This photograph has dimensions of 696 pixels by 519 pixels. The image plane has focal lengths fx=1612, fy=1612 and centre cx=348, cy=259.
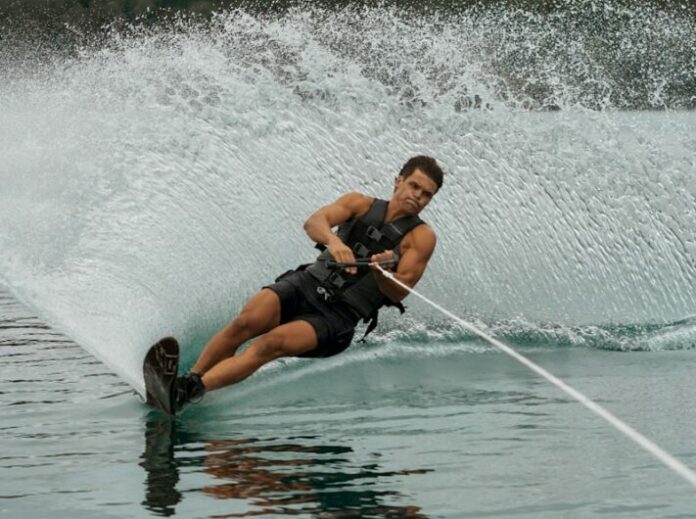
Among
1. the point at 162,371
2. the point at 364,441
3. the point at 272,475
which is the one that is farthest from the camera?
the point at 162,371

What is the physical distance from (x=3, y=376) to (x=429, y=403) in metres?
2.55

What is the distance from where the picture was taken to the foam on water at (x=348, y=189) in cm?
958

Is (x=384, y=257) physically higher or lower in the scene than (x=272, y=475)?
higher

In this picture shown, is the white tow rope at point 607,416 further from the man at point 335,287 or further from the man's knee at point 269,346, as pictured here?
the man's knee at point 269,346

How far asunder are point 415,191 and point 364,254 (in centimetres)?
39

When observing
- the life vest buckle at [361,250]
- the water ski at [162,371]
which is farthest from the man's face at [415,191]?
the water ski at [162,371]

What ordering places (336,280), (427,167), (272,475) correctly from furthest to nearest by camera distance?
(427,167), (336,280), (272,475)

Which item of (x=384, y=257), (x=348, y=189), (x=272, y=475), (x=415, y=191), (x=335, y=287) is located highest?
(x=348, y=189)

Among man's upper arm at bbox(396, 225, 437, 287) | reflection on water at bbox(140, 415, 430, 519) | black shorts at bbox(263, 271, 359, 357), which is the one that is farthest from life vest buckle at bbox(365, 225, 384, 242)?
reflection on water at bbox(140, 415, 430, 519)

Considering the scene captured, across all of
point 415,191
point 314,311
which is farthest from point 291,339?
point 415,191

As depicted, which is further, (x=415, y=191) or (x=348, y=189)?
(x=348, y=189)

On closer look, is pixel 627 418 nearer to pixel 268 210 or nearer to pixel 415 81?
pixel 268 210

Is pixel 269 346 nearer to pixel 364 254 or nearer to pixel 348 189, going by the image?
pixel 364 254

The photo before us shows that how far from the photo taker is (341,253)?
24.2 feet
